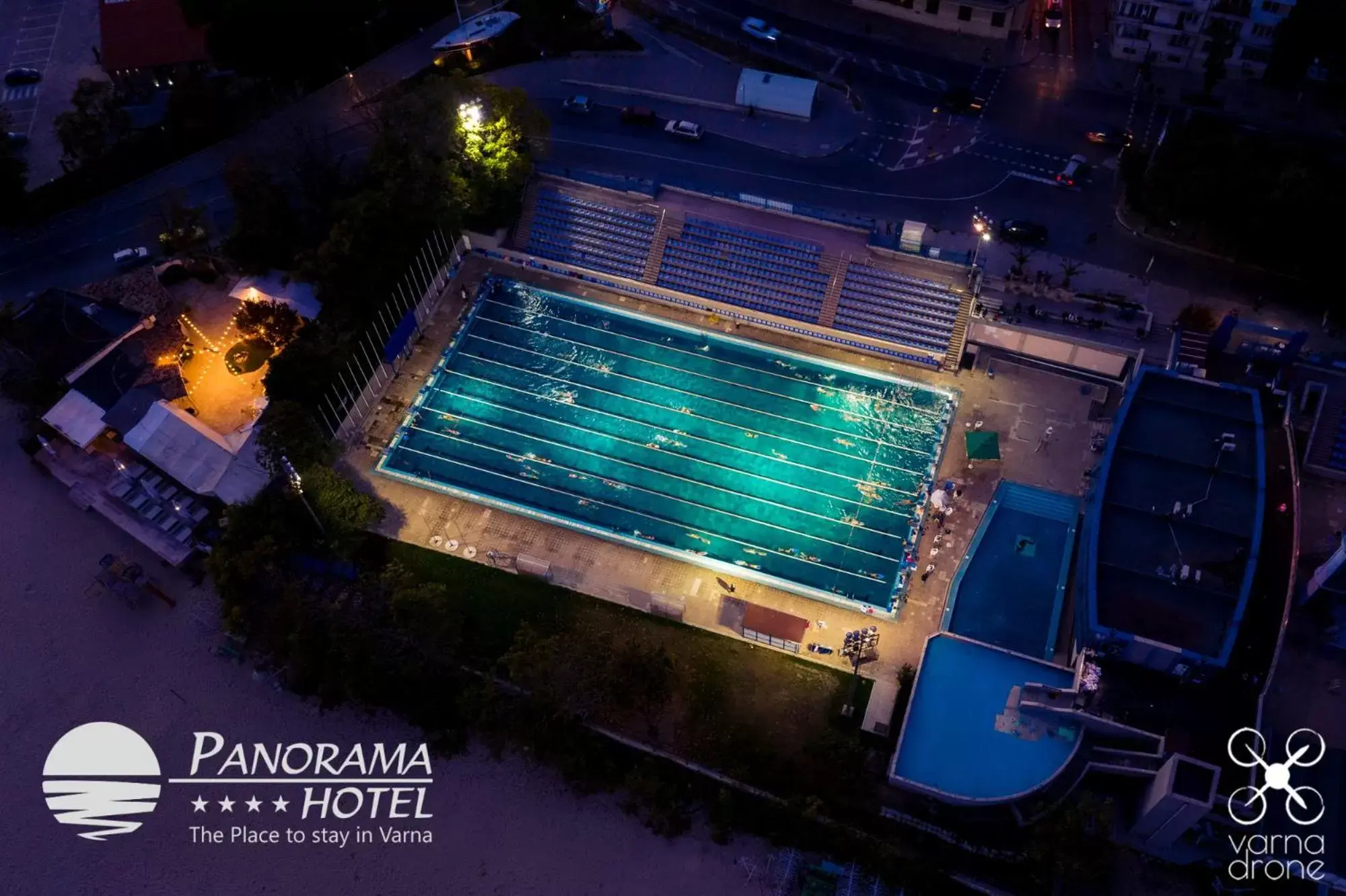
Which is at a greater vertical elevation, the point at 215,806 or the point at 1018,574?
the point at 1018,574

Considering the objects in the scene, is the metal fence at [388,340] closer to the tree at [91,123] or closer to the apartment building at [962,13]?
the tree at [91,123]

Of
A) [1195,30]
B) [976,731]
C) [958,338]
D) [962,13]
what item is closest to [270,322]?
[958,338]

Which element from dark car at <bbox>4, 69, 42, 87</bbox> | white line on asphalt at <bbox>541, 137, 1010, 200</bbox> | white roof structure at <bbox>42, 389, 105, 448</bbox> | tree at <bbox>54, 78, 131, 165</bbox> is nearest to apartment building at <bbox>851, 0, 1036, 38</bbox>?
white line on asphalt at <bbox>541, 137, 1010, 200</bbox>

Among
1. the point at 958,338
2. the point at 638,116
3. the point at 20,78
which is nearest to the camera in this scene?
the point at 958,338

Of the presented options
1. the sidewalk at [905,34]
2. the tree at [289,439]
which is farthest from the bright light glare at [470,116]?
the sidewalk at [905,34]

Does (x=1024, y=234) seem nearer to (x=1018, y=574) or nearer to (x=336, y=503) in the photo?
(x=1018, y=574)

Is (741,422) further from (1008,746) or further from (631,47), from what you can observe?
(631,47)
